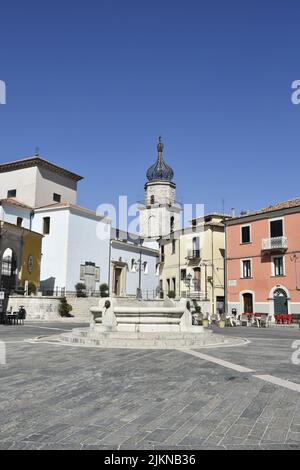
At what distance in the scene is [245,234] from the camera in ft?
116

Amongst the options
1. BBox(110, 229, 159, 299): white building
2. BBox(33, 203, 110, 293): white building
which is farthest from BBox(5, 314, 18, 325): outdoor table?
BBox(110, 229, 159, 299): white building

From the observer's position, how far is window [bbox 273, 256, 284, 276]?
105ft

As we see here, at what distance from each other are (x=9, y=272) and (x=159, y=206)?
35.6 meters

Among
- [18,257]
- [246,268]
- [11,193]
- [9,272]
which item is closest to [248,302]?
[246,268]

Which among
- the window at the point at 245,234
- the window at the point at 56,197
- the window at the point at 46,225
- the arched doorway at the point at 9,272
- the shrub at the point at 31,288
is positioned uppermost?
the window at the point at 56,197

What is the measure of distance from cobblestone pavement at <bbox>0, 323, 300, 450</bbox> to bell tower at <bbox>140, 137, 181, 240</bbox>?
173ft

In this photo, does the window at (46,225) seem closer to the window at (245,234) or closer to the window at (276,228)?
the window at (245,234)

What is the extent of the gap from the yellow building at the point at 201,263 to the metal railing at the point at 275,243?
8.54m

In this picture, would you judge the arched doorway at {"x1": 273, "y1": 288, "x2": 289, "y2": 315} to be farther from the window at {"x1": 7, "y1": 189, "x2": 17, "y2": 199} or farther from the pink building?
the window at {"x1": 7, "y1": 189, "x2": 17, "y2": 199}

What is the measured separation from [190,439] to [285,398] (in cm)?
222

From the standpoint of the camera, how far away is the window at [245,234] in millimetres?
34997

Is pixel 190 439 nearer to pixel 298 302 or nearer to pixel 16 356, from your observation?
pixel 16 356

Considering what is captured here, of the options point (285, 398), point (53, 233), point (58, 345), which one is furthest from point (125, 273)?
point (285, 398)

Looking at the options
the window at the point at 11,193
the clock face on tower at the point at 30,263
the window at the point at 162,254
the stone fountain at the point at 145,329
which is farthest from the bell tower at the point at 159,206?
the stone fountain at the point at 145,329
